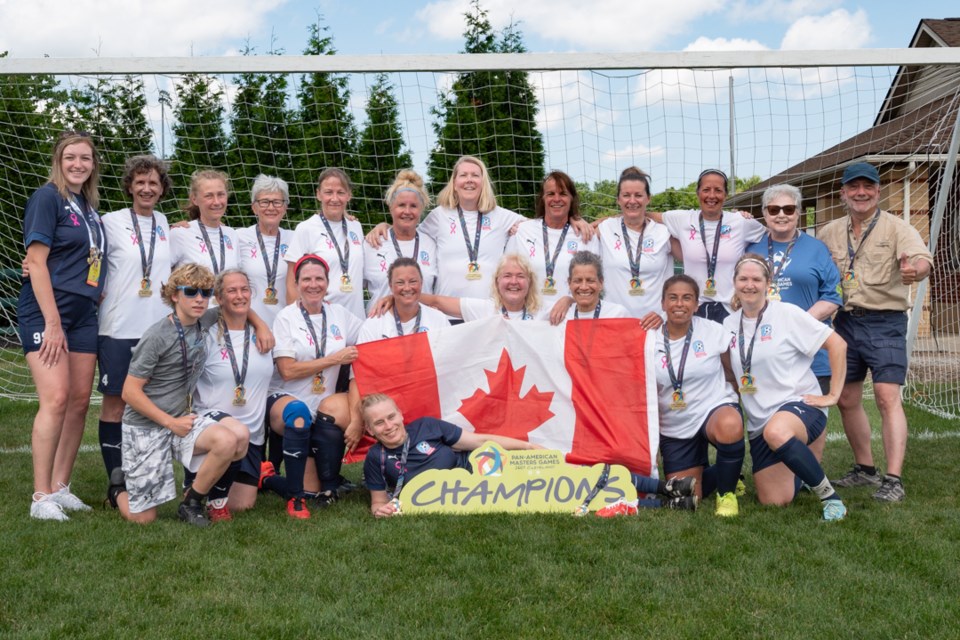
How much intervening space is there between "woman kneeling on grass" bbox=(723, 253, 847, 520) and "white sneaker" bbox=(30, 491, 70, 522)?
12.9 ft

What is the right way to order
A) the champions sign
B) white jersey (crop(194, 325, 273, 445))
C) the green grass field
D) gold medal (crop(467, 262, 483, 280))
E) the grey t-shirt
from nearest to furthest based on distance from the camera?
the green grass field, the grey t-shirt, the champions sign, white jersey (crop(194, 325, 273, 445)), gold medal (crop(467, 262, 483, 280))

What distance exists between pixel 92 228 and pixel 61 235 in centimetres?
20

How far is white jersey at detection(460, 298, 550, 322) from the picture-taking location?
5.23 meters

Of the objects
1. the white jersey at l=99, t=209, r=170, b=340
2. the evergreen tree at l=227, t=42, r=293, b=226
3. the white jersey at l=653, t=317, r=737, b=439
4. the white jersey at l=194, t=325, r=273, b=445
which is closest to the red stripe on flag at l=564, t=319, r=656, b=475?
the white jersey at l=653, t=317, r=737, b=439

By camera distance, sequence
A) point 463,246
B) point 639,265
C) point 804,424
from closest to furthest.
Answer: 1. point 804,424
2. point 639,265
3. point 463,246

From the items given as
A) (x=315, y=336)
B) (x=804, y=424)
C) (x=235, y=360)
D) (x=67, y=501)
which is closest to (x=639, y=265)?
(x=804, y=424)

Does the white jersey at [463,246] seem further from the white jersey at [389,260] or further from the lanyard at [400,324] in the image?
the lanyard at [400,324]

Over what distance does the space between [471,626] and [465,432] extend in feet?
6.54

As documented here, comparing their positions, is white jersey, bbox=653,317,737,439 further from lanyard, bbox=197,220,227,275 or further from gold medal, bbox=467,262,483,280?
lanyard, bbox=197,220,227,275

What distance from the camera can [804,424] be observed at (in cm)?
457

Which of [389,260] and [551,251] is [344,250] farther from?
[551,251]

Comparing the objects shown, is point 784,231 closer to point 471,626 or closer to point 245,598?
point 471,626

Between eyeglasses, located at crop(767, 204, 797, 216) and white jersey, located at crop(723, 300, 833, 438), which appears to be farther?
eyeglasses, located at crop(767, 204, 797, 216)

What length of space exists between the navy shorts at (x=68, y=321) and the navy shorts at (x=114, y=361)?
0.07 meters
